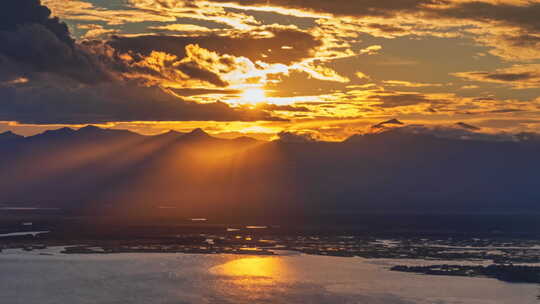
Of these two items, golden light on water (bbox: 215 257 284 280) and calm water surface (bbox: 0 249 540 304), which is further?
golden light on water (bbox: 215 257 284 280)

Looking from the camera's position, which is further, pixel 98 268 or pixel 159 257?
pixel 159 257

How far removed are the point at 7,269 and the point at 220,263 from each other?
40854mm

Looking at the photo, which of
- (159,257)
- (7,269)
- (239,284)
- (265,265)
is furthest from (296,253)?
(7,269)

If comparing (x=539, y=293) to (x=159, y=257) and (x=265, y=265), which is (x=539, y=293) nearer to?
(x=265, y=265)

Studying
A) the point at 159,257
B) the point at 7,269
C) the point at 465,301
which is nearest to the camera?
the point at 465,301

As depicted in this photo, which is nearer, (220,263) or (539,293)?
(539,293)

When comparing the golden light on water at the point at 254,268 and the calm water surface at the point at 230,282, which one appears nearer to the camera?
the calm water surface at the point at 230,282

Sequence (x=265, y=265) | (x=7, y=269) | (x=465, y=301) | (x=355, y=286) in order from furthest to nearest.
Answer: (x=265, y=265), (x=7, y=269), (x=355, y=286), (x=465, y=301)

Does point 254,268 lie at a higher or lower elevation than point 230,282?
lower

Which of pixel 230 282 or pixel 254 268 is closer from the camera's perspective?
pixel 230 282

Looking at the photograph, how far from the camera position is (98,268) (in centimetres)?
13938

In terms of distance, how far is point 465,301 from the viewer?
349 feet

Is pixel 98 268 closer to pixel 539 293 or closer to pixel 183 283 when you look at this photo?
pixel 183 283

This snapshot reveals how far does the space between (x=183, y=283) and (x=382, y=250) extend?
6427 cm
